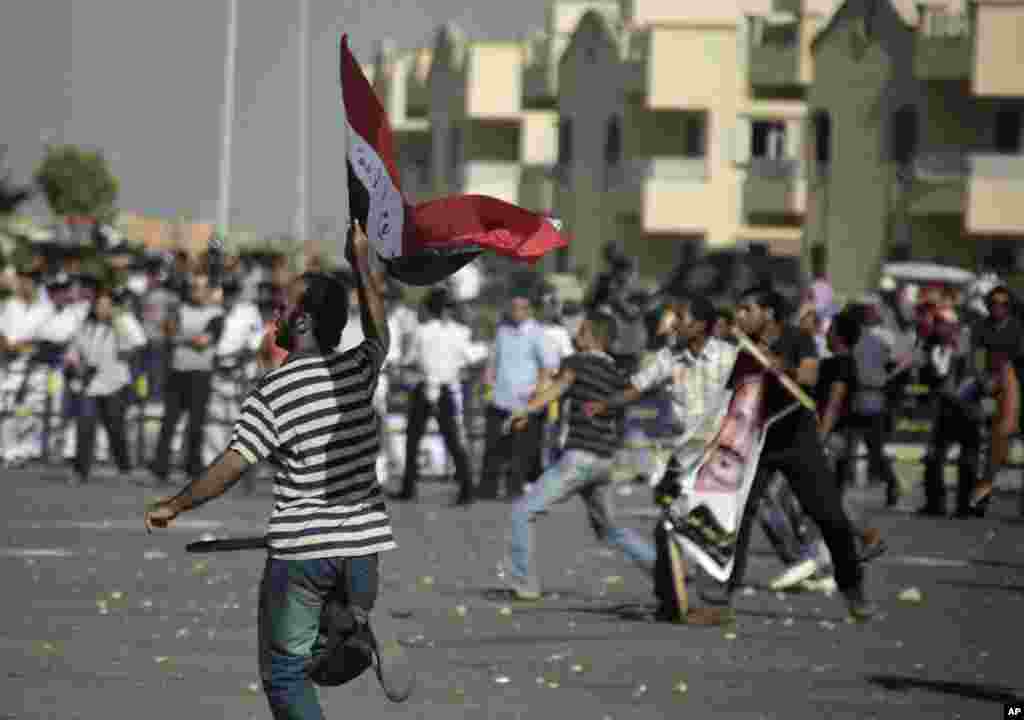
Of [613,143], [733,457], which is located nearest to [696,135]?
[613,143]

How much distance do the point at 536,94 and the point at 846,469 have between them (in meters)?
65.3

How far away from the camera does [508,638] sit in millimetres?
13664

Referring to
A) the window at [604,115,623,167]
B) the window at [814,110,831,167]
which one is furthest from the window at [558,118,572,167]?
the window at [814,110,831,167]

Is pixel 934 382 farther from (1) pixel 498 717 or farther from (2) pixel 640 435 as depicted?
(1) pixel 498 717

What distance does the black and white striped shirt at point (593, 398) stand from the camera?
16.0 m

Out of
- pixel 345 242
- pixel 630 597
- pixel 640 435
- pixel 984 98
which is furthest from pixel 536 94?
pixel 345 242

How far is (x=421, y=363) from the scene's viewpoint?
2488 centimetres

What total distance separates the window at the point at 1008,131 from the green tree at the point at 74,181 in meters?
61.8

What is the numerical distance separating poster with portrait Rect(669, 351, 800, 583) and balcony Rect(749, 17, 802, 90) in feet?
190

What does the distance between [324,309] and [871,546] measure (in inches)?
285

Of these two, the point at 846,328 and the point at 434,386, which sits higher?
the point at 846,328

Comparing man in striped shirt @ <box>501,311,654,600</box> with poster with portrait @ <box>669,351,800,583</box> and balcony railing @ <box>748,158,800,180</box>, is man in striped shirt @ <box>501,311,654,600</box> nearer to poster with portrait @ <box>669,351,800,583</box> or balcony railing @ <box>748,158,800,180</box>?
poster with portrait @ <box>669,351,800,583</box>

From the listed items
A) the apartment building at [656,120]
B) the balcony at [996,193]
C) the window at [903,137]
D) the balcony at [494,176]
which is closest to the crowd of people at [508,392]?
the balcony at [996,193]

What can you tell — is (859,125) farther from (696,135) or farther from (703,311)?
(703,311)
